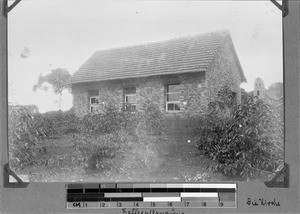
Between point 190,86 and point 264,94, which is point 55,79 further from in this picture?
point 264,94

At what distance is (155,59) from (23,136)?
108 cm

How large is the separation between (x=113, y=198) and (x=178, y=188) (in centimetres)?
44

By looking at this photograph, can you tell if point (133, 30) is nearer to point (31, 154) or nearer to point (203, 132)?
point (203, 132)

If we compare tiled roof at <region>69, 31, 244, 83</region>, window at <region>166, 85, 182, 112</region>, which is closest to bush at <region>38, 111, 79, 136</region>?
tiled roof at <region>69, 31, 244, 83</region>

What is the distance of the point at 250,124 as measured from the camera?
2.20 m

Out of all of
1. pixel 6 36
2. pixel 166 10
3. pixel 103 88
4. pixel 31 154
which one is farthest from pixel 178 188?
pixel 6 36

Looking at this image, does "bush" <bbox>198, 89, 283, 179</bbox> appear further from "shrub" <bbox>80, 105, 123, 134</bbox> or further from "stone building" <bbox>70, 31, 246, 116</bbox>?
"shrub" <bbox>80, 105, 123, 134</bbox>

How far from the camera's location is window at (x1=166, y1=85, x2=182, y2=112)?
2205mm

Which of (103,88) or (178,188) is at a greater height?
(103,88)

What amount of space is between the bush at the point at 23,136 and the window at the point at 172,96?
2.94 ft

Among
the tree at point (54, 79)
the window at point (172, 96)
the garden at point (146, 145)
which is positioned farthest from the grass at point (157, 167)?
the tree at point (54, 79)

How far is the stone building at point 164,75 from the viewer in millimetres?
2184

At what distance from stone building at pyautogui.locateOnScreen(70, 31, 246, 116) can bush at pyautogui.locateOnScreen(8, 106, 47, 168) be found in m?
0.31

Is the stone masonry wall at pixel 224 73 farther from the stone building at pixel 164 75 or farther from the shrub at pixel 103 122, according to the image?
the shrub at pixel 103 122
